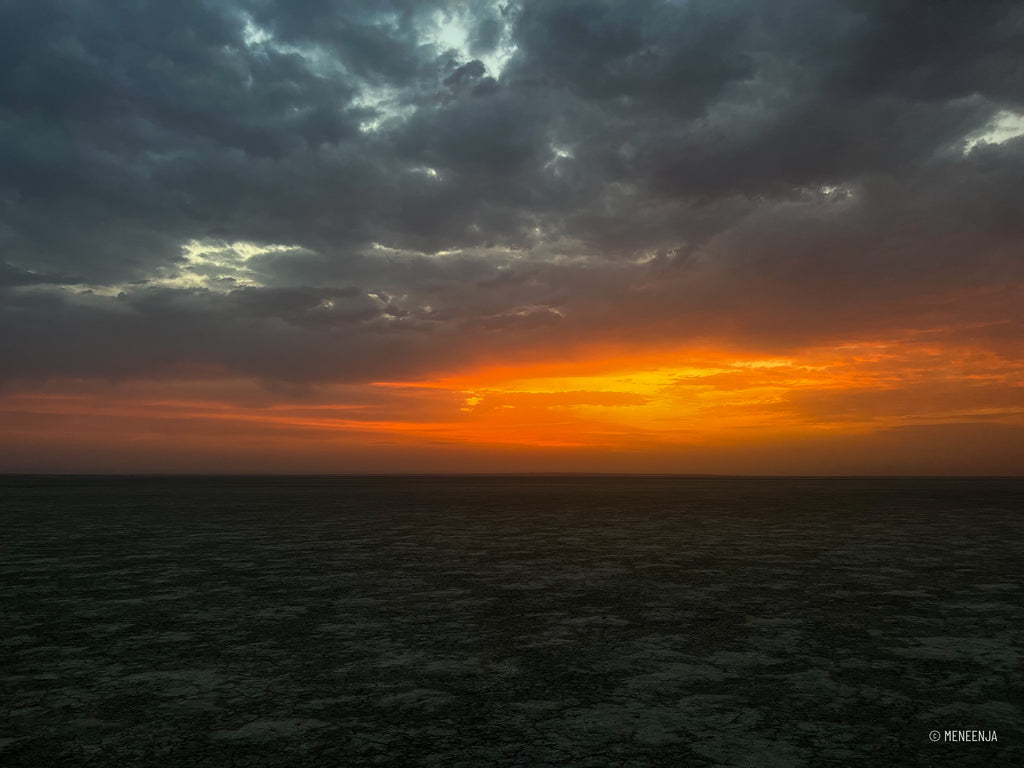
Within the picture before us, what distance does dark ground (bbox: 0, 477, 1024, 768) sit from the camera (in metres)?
4.16

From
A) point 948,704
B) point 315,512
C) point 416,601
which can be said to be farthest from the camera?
point 315,512

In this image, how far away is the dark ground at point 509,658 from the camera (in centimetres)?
416

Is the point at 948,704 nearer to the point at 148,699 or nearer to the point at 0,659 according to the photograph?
the point at 148,699

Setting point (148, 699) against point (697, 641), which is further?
point (697, 641)

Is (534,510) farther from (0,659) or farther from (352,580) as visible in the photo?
(0,659)

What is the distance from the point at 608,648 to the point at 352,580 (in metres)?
4.86

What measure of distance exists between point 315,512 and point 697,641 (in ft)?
70.4

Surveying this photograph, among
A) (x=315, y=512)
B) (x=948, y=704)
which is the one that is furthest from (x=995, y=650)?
(x=315, y=512)

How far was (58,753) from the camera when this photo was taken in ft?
13.3

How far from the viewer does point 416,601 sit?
8.48 m

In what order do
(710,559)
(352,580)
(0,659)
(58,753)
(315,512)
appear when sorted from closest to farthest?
(58,753) → (0,659) → (352,580) → (710,559) → (315,512)

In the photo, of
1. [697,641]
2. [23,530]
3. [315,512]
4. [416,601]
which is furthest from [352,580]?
[315,512]

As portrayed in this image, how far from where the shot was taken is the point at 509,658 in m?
6.00

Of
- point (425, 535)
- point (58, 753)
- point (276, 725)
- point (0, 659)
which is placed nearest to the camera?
point (58, 753)
